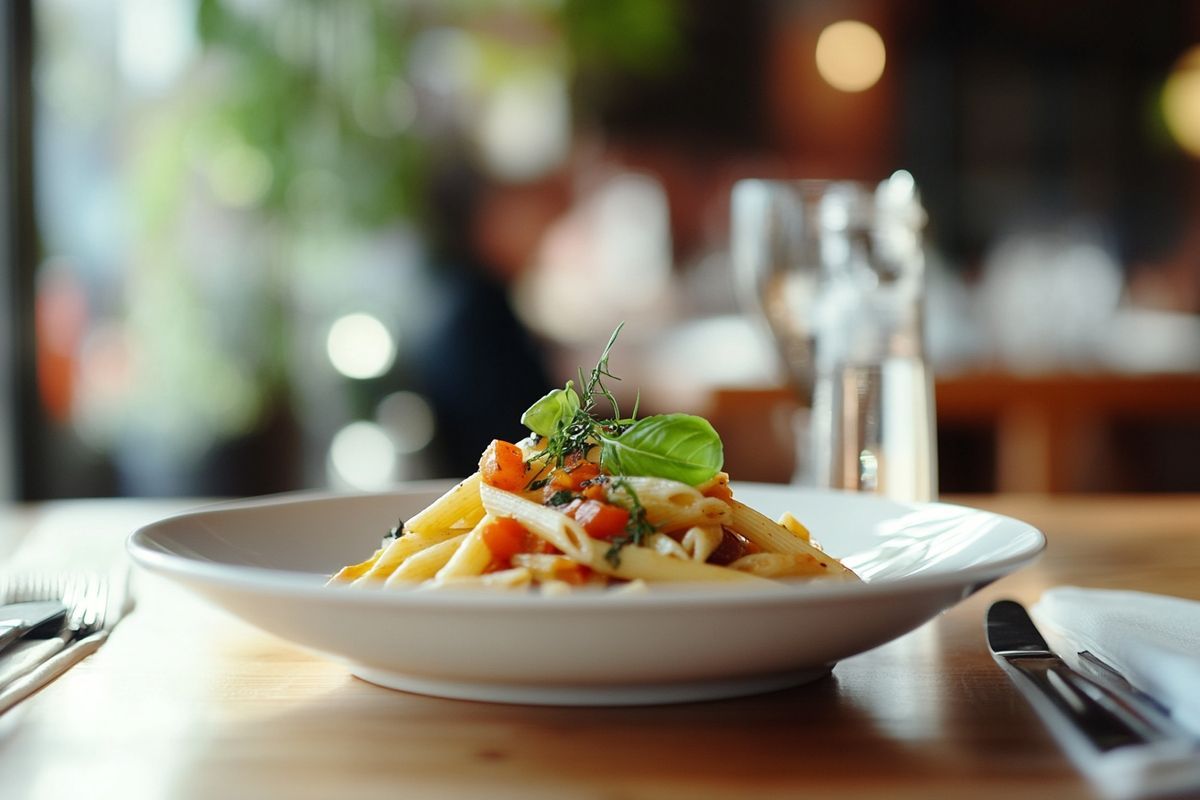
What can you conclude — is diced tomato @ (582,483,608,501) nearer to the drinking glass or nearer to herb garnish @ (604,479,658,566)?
herb garnish @ (604,479,658,566)

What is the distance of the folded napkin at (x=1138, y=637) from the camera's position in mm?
610

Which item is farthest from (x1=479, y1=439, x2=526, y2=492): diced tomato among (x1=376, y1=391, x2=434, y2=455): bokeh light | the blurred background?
(x1=376, y1=391, x2=434, y2=455): bokeh light

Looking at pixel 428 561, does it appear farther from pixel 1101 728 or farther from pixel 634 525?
pixel 1101 728

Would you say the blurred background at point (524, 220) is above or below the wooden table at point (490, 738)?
above

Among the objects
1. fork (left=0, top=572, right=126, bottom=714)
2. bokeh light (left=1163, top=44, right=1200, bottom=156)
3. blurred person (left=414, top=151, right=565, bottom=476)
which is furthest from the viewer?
bokeh light (left=1163, top=44, right=1200, bottom=156)

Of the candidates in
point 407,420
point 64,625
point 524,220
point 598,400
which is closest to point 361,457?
A: point 407,420

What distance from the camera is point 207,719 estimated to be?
679 mm

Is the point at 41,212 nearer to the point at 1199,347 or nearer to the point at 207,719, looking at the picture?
the point at 207,719

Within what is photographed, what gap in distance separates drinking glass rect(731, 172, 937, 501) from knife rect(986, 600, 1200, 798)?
16.5 inches

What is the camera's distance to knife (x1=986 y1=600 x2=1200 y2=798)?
50 cm

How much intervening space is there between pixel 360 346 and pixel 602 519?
3604mm

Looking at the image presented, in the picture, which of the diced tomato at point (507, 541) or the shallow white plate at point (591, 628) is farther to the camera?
the diced tomato at point (507, 541)

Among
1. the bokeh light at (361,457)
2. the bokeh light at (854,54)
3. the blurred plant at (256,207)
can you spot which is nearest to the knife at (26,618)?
the blurred plant at (256,207)

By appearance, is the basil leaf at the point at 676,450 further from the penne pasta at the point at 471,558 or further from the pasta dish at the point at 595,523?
the penne pasta at the point at 471,558
